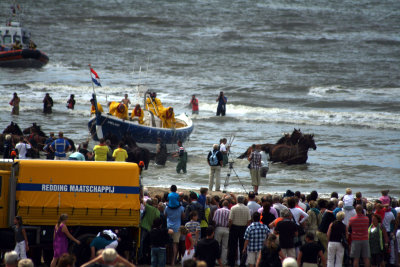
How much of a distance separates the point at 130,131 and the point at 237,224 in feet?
44.4

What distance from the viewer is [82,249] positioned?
9938 mm

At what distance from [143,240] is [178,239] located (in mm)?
603

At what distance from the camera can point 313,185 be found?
63.1 ft

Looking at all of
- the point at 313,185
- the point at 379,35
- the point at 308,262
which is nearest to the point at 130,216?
the point at 308,262

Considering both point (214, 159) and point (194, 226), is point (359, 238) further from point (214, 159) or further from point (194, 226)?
point (214, 159)

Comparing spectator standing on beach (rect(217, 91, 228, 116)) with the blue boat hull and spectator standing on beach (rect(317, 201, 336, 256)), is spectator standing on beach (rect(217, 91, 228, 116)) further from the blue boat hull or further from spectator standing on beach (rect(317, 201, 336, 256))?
spectator standing on beach (rect(317, 201, 336, 256))

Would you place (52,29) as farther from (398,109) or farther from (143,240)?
(143,240)

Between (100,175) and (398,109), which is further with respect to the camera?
(398,109)

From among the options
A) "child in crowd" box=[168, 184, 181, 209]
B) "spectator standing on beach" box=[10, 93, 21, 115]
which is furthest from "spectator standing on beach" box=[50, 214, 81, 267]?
"spectator standing on beach" box=[10, 93, 21, 115]

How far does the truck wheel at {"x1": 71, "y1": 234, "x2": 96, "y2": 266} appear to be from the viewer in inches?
388

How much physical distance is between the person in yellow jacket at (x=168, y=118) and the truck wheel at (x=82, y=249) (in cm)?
1495

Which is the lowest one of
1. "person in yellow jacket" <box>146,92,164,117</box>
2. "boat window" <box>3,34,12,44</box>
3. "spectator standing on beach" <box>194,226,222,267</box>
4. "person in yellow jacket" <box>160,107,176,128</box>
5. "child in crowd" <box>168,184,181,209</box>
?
"spectator standing on beach" <box>194,226,222,267</box>

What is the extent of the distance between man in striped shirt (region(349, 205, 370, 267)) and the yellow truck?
11.6 ft

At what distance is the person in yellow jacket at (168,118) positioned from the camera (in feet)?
81.6
